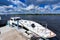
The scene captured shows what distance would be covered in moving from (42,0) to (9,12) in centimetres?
271

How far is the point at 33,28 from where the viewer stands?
40.7 ft

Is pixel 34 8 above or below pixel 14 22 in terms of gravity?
above

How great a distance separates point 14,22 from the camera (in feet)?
45.0

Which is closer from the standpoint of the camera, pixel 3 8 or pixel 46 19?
pixel 3 8

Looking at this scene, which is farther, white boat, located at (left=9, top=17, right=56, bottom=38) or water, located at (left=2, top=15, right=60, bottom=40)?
water, located at (left=2, top=15, right=60, bottom=40)

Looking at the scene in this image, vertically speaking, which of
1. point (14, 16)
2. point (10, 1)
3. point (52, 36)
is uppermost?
point (10, 1)

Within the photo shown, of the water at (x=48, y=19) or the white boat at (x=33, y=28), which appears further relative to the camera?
the water at (x=48, y=19)

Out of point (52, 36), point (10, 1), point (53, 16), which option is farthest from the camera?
point (53, 16)

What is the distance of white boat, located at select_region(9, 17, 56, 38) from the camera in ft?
36.6

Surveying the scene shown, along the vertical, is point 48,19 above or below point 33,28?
above

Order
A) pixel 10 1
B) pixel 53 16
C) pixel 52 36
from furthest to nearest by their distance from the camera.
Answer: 1. pixel 53 16
2. pixel 10 1
3. pixel 52 36

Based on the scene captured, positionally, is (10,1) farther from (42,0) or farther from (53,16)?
(53,16)

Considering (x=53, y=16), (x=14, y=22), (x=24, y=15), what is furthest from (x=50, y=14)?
(x=14, y=22)

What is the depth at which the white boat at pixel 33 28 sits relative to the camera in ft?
36.6
